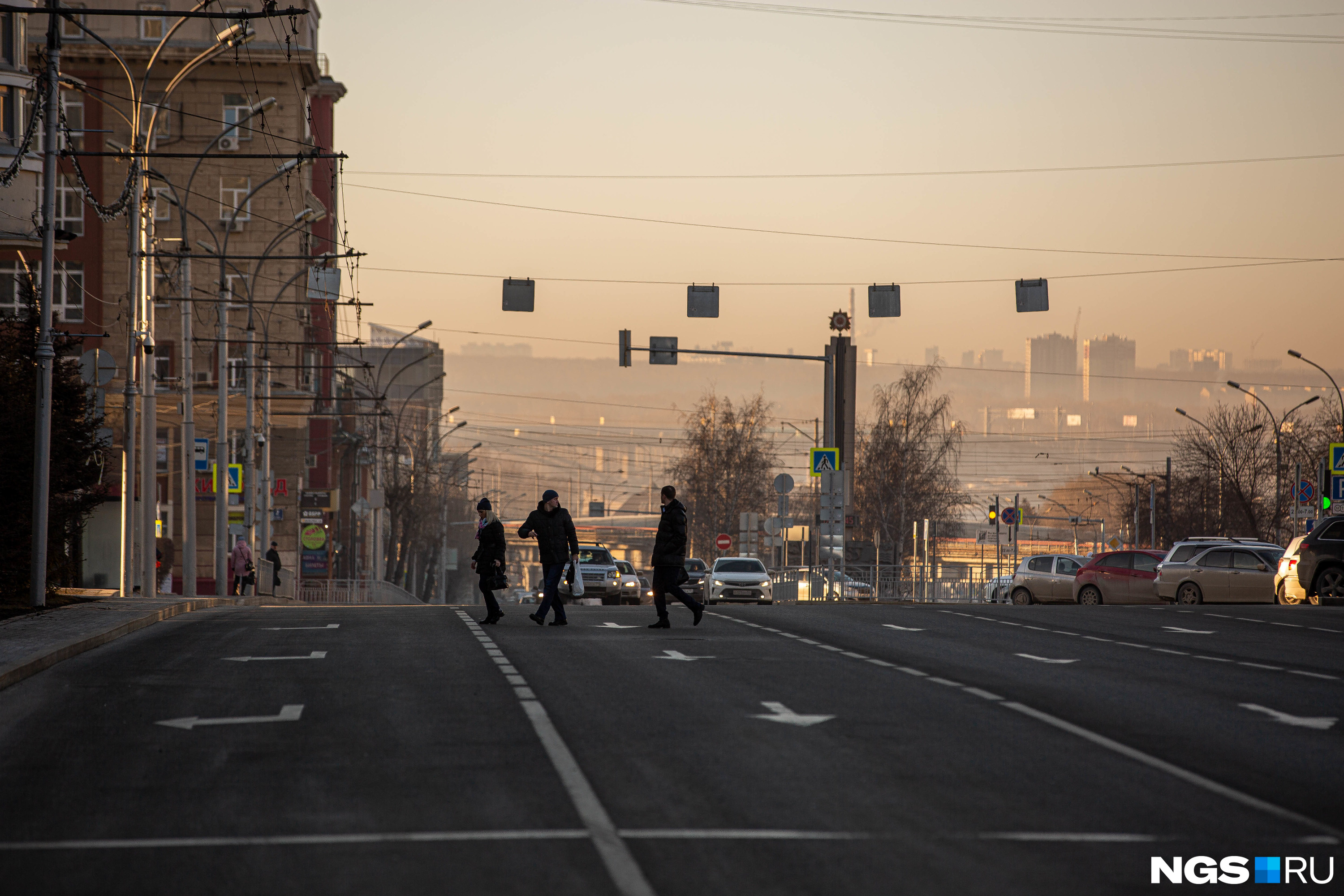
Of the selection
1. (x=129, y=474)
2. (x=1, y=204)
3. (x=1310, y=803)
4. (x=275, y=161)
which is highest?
(x=275, y=161)

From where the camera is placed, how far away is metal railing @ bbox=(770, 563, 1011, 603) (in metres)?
50.2

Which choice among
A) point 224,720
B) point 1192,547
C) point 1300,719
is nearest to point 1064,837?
point 1300,719

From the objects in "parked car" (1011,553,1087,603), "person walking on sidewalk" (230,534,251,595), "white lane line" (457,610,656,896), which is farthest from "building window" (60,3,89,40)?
"white lane line" (457,610,656,896)

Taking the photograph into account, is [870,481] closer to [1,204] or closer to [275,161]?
[275,161]

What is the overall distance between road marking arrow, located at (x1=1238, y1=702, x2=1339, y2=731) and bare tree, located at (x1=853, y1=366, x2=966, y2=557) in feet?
259

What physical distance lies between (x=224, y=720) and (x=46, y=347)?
14252mm

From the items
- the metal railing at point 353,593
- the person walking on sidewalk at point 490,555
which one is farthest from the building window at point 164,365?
the person walking on sidewalk at point 490,555

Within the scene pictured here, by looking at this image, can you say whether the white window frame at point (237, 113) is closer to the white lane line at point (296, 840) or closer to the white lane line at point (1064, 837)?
the white lane line at point (296, 840)

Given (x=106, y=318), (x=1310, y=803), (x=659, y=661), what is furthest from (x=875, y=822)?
(x=106, y=318)

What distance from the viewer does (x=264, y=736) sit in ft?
36.1

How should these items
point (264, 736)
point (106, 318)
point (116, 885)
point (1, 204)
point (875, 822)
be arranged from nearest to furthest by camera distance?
point (116, 885) → point (875, 822) → point (264, 736) → point (1, 204) → point (106, 318)

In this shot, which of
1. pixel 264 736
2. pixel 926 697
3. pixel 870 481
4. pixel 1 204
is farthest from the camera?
pixel 870 481

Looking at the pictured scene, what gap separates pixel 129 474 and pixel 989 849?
87.6 feet

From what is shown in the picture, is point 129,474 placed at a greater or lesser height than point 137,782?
greater
